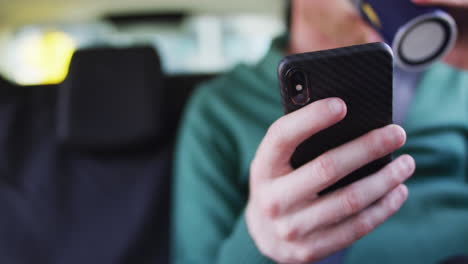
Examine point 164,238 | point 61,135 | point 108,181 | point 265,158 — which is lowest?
point 164,238

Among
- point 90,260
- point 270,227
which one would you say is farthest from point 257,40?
point 270,227

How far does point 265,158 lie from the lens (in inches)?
18.1

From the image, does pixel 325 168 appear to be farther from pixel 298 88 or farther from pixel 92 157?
pixel 92 157

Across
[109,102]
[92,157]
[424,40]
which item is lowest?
[92,157]

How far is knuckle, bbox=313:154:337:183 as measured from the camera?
419mm

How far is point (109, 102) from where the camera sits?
953 mm

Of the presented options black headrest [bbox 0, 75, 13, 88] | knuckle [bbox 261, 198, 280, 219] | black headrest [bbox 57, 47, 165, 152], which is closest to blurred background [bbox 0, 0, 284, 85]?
black headrest [bbox 0, 75, 13, 88]

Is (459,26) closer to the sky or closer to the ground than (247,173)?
closer to the sky

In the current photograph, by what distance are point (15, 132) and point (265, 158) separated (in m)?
0.74

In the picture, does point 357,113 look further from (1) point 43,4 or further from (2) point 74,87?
(1) point 43,4

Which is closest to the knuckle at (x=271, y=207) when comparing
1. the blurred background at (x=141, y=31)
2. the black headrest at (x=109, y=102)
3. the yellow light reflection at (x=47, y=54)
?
the black headrest at (x=109, y=102)

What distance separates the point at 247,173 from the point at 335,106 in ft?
1.09

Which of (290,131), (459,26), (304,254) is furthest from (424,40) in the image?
(304,254)

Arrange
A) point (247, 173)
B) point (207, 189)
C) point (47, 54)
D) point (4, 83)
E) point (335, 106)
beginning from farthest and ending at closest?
1. point (47, 54)
2. point (4, 83)
3. point (207, 189)
4. point (247, 173)
5. point (335, 106)
